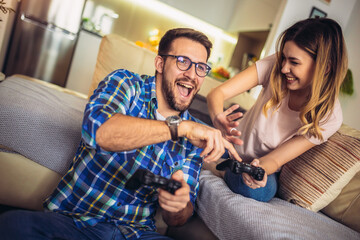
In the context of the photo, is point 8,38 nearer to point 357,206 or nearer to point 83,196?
point 83,196

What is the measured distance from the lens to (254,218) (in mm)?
955

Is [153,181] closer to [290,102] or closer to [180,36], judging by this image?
[180,36]

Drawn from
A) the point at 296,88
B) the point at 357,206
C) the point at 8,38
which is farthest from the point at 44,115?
the point at 8,38

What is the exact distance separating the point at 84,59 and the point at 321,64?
3.42m

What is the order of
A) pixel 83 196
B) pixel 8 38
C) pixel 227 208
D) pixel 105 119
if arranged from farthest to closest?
1. pixel 8 38
2. pixel 227 208
3. pixel 83 196
4. pixel 105 119

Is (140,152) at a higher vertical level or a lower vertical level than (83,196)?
higher

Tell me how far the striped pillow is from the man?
52 cm

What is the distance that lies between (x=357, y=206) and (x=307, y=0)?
2714 millimetres

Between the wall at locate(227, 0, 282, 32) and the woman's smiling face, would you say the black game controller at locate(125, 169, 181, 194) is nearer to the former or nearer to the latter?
the woman's smiling face

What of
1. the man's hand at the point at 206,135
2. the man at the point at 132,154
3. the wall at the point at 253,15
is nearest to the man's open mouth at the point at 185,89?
the man at the point at 132,154

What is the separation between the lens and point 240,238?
3.07 ft

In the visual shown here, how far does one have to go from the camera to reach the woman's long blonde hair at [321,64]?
1167mm

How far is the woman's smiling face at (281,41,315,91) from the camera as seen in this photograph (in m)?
1.19

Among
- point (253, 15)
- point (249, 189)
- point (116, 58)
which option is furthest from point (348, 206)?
point (253, 15)
